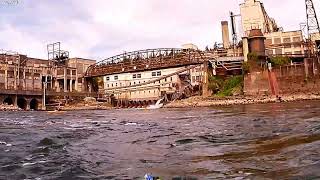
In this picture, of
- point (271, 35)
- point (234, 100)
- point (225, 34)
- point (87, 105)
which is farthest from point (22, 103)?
point (271, 35)

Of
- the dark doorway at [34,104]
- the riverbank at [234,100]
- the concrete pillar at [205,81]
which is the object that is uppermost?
the concrete pillar at [205,81]

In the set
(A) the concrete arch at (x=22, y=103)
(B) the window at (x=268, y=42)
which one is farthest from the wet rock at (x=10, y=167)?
(A) the concrete arch at (x=22, y=103)

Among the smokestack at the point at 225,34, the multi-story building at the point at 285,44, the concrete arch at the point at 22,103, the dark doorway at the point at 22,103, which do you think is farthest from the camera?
the smokestack at the point at 225,34

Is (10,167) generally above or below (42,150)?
below

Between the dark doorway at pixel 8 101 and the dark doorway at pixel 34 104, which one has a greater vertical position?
the dark doorway at pixel 8 101

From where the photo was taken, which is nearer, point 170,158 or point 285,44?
point 170,158

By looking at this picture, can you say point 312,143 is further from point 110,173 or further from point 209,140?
point 110,173

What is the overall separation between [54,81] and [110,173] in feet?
338

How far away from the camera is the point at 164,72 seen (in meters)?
97.2

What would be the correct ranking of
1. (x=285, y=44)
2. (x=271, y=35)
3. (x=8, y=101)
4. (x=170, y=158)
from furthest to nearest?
(x=271, y=35) < (x=8, y=101) < (x=285, y=44) < (x=170, y=158)

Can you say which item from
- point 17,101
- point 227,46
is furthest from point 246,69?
point 17,101

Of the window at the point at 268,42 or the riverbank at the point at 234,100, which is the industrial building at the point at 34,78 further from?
the window at the point at 268,42

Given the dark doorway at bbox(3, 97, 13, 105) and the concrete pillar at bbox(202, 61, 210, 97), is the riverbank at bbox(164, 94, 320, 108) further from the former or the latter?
the dark doorway at bbox(3, 97, 13, 105)

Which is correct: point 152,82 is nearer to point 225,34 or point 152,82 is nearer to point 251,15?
point 225,34
